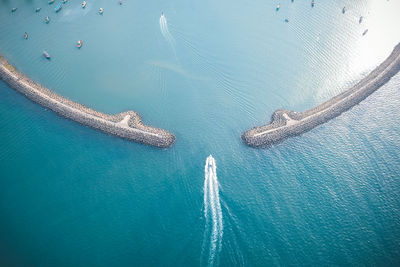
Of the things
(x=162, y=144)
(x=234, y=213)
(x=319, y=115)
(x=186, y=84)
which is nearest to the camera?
(x=234, y=213)

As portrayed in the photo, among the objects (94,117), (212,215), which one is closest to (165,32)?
(94,117)

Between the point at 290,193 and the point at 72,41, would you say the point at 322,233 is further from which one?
the point at 72,41

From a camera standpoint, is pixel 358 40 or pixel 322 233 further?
pixel 358 40

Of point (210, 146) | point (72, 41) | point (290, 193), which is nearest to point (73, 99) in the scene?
point (72, 41)

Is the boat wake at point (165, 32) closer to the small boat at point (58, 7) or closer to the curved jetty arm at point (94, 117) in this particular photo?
the curved jetty arm at point (94, 117)

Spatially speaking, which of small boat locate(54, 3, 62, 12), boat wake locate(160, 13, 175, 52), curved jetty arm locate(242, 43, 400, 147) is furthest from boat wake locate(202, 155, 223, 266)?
small boat locate(54, 3, 62, 12)
